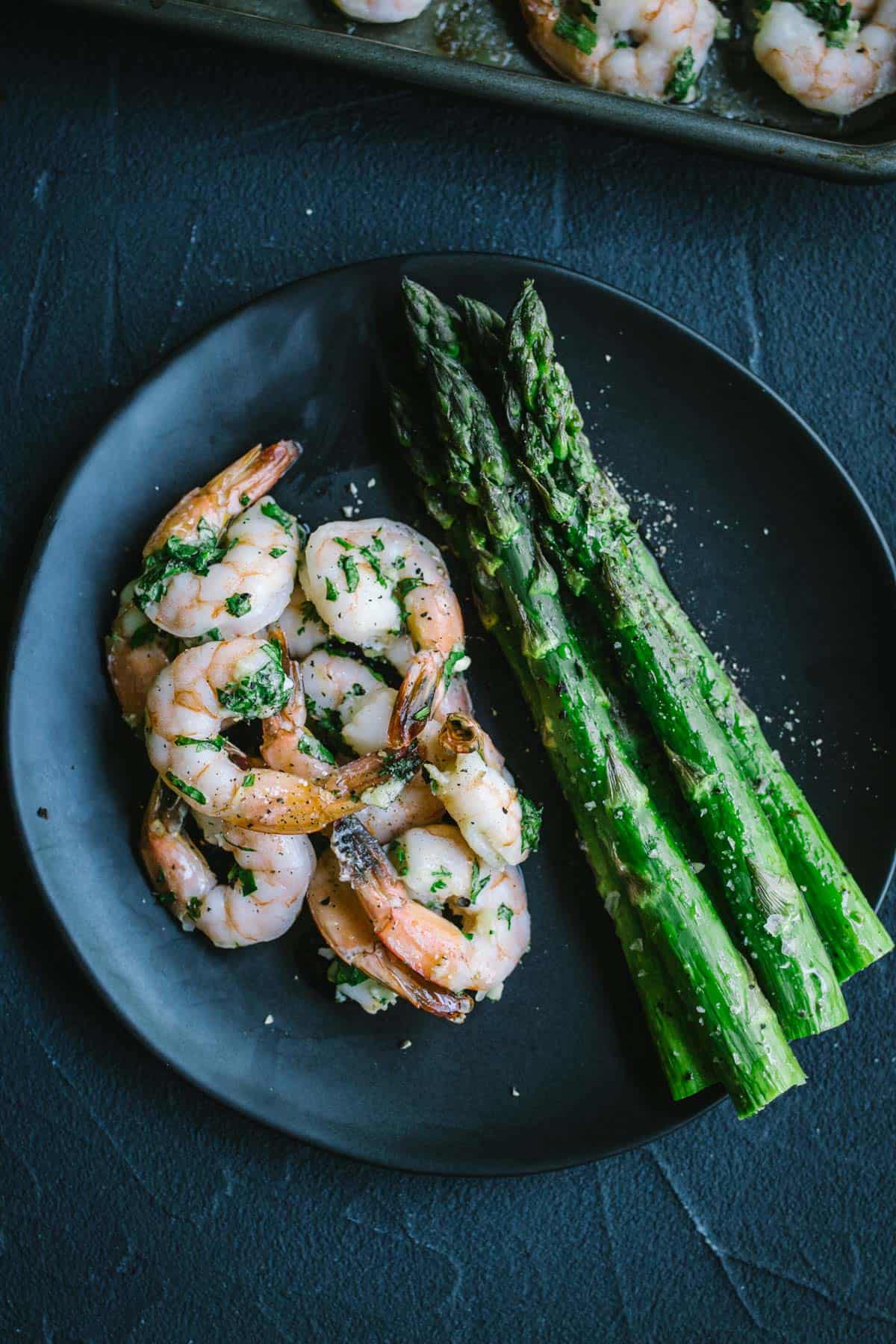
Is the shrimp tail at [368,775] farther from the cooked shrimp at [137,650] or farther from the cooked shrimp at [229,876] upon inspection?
the cooked shrimp at [137,650]

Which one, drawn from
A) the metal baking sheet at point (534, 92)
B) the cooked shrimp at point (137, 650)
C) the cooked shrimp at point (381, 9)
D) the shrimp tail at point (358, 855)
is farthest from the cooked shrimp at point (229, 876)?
the cooked shrimp at point (381, 9)

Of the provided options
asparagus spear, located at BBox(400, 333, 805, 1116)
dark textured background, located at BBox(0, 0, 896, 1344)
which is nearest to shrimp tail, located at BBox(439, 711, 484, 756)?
asparagus spear, located at BBox(400, 333, 805, 1116)

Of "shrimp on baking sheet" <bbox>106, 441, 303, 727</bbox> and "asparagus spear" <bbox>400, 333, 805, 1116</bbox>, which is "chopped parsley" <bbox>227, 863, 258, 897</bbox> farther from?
"asparagus spear" <bbox>400, 333, 805, 1116</bbox>

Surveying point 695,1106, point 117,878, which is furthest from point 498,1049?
point 117,878

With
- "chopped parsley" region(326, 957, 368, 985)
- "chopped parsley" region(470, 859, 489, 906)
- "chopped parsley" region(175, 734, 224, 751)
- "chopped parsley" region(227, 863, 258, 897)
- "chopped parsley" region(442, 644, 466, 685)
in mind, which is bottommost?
"chopped parsley" region(326, 957, 368, 985)

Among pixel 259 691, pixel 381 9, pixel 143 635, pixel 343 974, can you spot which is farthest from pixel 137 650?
pixel 381 9

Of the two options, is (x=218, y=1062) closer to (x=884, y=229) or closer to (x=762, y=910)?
(x=762, y=910)
